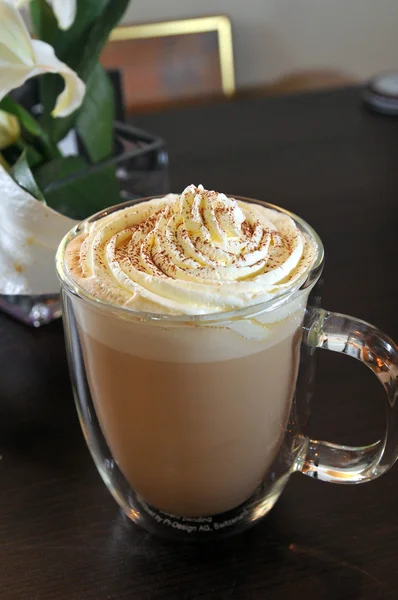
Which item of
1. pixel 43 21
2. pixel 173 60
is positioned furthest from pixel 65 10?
pixel 173 60

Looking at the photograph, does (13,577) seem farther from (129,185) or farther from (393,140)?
(393,140)

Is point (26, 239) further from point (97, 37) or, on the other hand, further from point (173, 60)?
point (173, 60)

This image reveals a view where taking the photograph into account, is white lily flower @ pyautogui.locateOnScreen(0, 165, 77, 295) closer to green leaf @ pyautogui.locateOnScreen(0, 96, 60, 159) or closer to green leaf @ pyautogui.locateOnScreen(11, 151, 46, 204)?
green leaf @ pyautogui.locateOnScreen(11, 151, 46, 204)

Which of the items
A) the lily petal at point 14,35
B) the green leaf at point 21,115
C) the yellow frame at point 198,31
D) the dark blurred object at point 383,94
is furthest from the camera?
the yellow frame at point 198,31

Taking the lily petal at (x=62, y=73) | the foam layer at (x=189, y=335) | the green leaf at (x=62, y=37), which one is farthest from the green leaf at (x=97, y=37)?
the foam layer at (x=189, y=335)

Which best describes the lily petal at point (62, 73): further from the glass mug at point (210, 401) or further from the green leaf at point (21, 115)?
the glass mug at point (210, 401)

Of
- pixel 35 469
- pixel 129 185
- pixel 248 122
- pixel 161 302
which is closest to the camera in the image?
pixel 161 302

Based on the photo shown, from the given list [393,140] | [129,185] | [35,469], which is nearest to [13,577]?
[35,469]

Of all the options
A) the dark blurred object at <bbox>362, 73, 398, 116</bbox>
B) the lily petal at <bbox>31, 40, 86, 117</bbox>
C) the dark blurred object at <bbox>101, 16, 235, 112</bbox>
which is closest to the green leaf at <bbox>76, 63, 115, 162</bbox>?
the lily petal at <bbox>31, 40, 86, 117</bbox>
